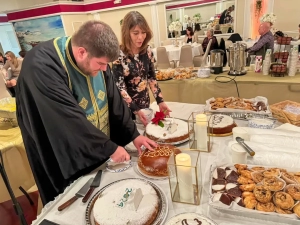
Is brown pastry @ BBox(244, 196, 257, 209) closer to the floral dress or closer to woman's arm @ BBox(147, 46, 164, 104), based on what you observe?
the floral dress

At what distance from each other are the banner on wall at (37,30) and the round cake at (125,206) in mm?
7815

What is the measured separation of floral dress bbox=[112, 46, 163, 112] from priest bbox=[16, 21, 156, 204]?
0.42m

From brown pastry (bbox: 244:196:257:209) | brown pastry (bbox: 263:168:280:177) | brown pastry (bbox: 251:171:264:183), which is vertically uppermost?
brown pastry (bbox: 263:168:280:177)

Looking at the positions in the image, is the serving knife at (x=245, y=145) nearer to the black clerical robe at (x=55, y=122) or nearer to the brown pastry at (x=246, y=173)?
the brown pastry at (x=246, y=173)

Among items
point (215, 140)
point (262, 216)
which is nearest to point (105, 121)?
point (215, 140)

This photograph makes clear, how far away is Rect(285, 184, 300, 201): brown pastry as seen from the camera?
65cm

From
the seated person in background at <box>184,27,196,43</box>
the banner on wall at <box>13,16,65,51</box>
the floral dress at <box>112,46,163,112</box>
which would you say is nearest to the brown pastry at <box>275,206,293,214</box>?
the floral dress at <box>112,46,163,112</box>

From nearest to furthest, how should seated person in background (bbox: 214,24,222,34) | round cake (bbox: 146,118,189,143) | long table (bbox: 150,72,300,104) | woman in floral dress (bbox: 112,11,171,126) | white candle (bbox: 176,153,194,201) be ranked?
white candle (bbox: 176,153,194,201) → round cake (bbox: 146,118,189,143) → woman in floral dress (bbox: 112,11,171,126) → long table (bbox: 150,72,300,104) → seated person in background (bbox: 214,24,222,34)

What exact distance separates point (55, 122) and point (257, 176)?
32.0 inches

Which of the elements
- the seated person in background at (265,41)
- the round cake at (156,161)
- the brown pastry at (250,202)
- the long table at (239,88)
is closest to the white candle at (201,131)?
the round cake at (156,161)

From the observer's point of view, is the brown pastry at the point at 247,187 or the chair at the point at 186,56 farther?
the chair at the point at 186,56

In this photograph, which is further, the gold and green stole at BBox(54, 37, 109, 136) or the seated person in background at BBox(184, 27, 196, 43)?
the seated person in background at BBox(184, 27, 196, 43)

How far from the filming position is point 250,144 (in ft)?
3.05

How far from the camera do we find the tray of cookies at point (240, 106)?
4.30 feet
